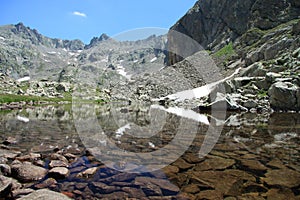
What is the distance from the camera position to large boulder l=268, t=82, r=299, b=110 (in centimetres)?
3081

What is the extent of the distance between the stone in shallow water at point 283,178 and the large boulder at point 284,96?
84.0 ft

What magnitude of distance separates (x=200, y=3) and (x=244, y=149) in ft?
472

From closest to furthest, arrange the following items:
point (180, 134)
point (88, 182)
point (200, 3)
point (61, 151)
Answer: point (88, 182)
point (61, 151)
point (180, 134)
point (200, 3)

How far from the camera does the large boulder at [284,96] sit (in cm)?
3081

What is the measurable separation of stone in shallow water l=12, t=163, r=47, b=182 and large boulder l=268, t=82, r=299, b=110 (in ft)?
102

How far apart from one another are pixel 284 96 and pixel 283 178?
27.5m

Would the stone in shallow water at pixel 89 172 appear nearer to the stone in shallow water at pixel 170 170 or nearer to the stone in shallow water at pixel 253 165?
the stone in shallow water at pixel 170 170

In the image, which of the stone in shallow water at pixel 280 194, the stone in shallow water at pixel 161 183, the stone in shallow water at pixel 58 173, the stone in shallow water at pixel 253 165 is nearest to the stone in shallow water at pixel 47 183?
the stone in shallow water at pixel 58 173

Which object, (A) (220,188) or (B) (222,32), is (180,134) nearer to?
(A) (220,188)

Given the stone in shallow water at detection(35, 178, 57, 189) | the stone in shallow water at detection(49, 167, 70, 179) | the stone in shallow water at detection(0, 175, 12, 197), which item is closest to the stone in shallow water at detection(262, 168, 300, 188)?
the stone in shallow water at detection(49, 167, 70, 179)

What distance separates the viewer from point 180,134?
684 inches

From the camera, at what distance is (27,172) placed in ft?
27.9

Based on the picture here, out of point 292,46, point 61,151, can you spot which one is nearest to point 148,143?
point 61,151

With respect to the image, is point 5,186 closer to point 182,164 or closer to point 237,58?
point 182,164
